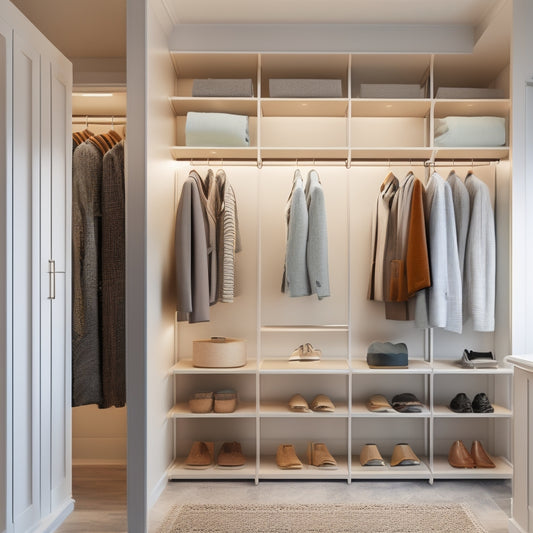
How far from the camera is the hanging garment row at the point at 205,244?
3.53 meters

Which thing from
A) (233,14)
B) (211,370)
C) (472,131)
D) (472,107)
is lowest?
(211,370)

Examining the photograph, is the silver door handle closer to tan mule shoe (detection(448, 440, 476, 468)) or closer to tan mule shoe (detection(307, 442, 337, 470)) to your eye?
tan mule shoe (detection(307, 442, 337, 470))

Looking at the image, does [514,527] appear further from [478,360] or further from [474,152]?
[474,152]

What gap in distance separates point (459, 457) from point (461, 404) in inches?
12.5

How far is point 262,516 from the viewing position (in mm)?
3088

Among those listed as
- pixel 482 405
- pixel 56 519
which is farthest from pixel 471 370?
pixel 56 519

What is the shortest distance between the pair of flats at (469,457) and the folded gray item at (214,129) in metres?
2.27

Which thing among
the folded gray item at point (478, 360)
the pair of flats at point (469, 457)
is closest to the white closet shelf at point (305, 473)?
the pair of flats at point (469, 457)

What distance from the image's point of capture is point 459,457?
3.68m

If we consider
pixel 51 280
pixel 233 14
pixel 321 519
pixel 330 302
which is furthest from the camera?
pixel 330 302

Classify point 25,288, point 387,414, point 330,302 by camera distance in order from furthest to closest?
1. point 330,302
2. point 387,414
3. point 25,288

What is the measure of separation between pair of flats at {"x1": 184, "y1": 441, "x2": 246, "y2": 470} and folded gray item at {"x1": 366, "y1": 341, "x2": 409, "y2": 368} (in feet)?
3.22

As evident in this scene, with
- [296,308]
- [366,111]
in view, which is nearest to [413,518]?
[296,308]

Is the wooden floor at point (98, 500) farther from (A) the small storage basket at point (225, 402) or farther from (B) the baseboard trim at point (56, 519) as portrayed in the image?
(A) the small storage basket at point (225, 402)
